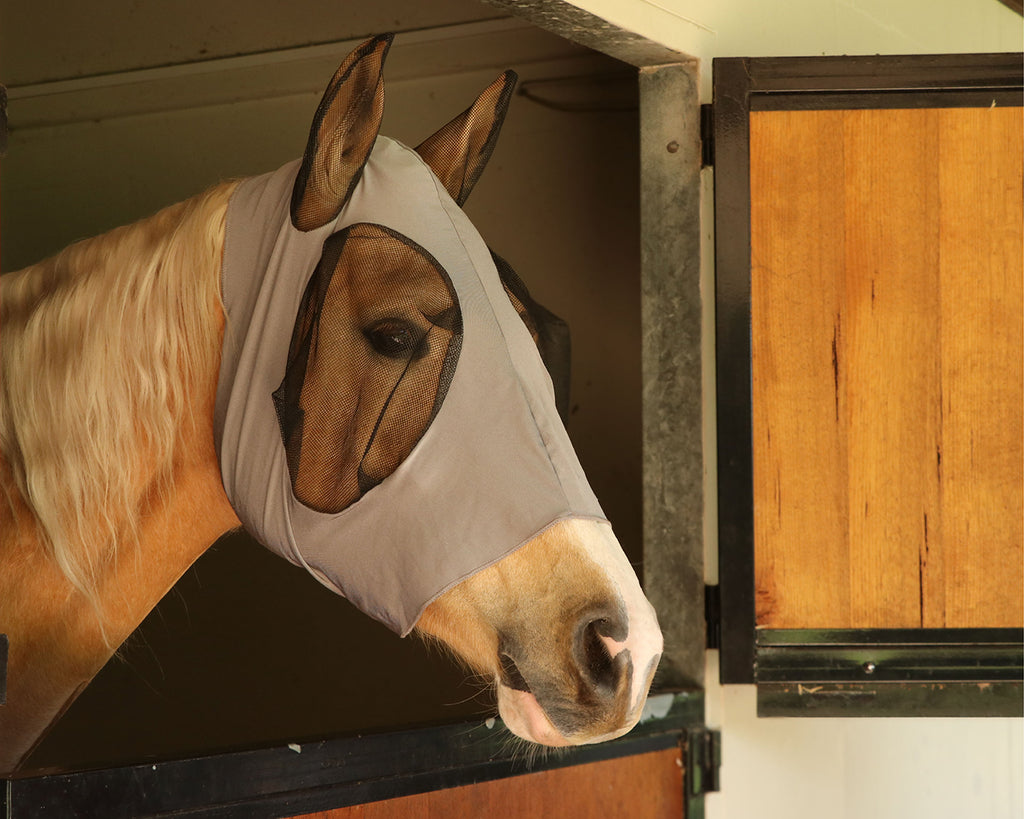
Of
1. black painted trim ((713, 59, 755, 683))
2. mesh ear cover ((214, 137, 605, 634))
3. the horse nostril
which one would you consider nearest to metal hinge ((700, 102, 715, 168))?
black painted trim ((713, 59, 755, 683))

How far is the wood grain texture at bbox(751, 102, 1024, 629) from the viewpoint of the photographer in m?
1.96

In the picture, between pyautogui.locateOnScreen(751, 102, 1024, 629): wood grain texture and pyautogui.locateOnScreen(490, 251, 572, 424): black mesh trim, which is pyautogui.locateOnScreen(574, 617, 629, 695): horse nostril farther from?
pyautogui.locateOnScreen(751, 102, 1024, 629): wood grain texture

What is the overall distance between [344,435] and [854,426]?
3.38 ft

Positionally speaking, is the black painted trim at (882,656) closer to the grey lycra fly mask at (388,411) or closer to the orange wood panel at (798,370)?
the orange wood panel at (798,370)

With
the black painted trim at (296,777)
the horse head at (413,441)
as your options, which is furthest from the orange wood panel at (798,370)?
the horse head at (413,441)

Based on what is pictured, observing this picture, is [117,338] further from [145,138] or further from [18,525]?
[145,138]

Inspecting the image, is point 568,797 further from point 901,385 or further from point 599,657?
point 901,385

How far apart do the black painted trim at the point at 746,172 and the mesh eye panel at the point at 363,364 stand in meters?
0.82

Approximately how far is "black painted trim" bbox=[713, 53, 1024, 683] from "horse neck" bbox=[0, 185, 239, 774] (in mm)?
909

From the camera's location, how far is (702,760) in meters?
2.05

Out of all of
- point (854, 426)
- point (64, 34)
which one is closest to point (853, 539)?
point (854, 426)

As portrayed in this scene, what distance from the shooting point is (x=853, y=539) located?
1.96m

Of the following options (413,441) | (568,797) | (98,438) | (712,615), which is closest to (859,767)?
(712,615)

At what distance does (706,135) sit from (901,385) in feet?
1.86
